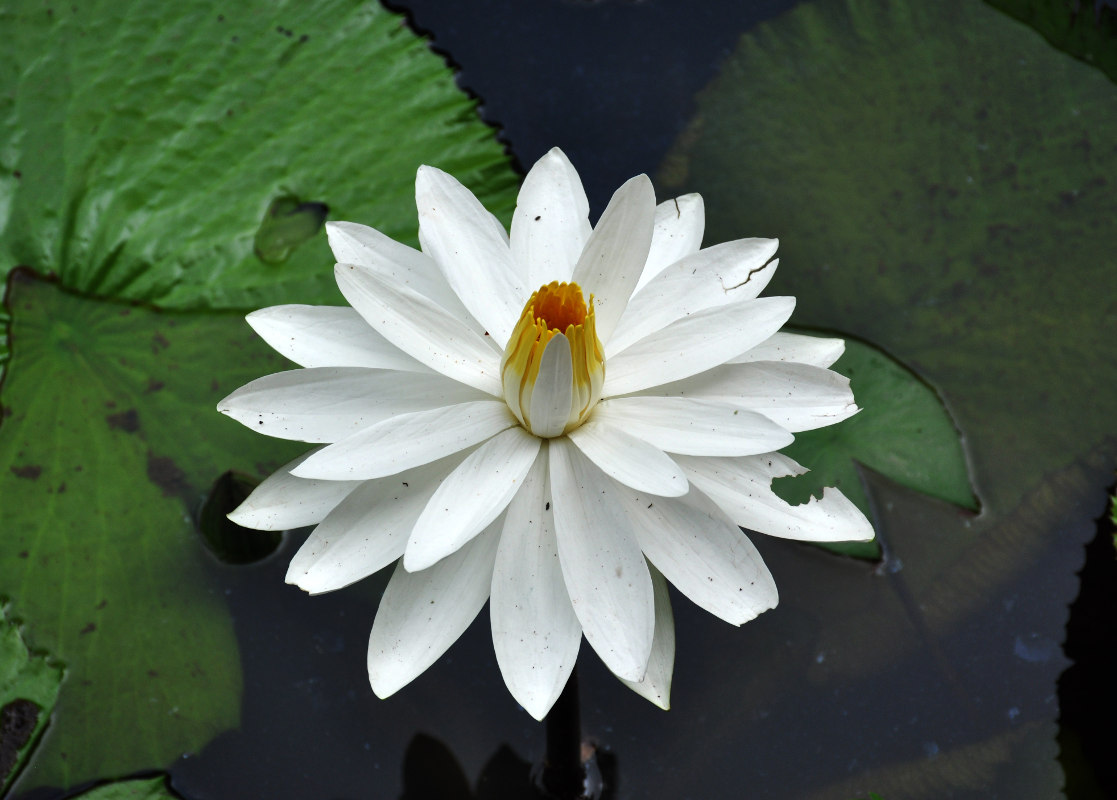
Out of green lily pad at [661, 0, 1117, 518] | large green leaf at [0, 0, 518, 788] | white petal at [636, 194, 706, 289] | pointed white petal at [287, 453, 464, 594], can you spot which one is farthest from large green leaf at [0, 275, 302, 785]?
green lily pad at [661, 0, 1117, 518]

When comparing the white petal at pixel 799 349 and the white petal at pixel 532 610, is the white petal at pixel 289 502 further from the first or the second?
the white petal at pixel 799 349

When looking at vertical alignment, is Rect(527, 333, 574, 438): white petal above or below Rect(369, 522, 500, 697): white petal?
above

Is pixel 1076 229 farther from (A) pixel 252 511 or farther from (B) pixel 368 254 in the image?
(A) pixel 252 511

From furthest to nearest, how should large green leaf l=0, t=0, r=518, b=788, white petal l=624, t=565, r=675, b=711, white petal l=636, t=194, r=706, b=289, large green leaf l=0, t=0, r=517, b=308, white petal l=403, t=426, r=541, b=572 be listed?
1. large green leaf l=0, t=0, r=517, b=308
2. large green leaf l=0, t=0, r=518, b=788
3. white petal l=636, t=194, r=706, b=289
4. white petal l=624, t=565, r=675, b=711
5. white petal l=403, t=426, r=541, b=572

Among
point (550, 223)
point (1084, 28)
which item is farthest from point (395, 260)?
point (1084, 28)

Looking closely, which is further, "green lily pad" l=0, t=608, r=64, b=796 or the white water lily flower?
"green lily pad" l=0, t=608, r=64, b=796

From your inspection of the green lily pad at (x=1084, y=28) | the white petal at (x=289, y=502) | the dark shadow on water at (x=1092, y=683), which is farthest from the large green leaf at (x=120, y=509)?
the green lily pad at (x=1084, y=28)

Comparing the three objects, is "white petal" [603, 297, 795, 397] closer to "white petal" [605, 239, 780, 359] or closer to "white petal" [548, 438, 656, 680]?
"white petal" [605, 239, 780, 359]

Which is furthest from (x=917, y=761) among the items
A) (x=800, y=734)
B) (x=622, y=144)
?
(x=622, y=144)
